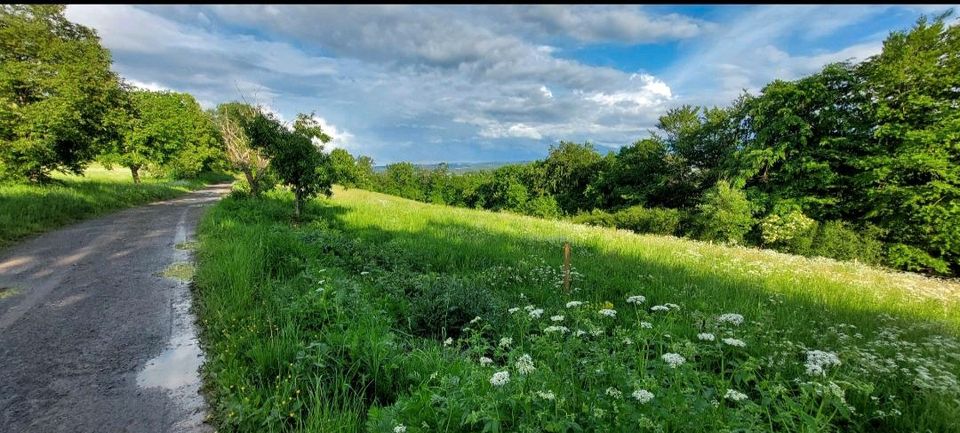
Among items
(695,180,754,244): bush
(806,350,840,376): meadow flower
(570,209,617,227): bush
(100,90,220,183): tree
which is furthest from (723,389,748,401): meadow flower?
(100,90,220,183): tree

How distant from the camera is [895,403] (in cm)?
313

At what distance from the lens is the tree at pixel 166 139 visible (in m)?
32.2

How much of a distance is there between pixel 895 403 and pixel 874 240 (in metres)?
22.3

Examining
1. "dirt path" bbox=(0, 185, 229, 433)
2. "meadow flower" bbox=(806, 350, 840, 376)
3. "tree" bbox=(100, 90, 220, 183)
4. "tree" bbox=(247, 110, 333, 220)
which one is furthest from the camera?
"tree" bbox=(100, 90, 220, 183)

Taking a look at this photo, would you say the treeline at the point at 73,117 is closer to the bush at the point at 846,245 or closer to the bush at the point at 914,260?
the bush at the point at 846,245

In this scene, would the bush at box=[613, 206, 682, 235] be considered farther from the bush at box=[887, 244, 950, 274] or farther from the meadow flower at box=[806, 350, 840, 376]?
the meadow flower at box=[806, 350, 840, 376]

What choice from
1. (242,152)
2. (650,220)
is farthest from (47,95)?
(650,220)

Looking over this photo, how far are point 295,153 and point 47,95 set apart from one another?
12566 millimetres

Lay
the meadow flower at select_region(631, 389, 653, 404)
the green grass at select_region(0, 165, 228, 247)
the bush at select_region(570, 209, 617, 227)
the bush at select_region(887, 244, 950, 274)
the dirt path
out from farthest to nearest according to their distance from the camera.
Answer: the bush at select_region(570, 209, 617, 227)
the bush at select_region(887, 244, 950, 274)
the green grass at select_region(0, 165, 228, 247)
the dirt path
the meadow flower at select_region(631, 389, 653, 404)

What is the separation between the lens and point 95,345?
4.57m

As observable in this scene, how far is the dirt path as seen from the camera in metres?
3.38

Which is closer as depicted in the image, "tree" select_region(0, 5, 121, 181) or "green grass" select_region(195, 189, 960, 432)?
"green grass" select_region(195, 189, 960, 432)

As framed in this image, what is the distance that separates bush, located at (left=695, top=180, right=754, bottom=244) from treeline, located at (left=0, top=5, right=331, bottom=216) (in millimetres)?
21422

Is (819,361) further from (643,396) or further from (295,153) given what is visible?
(295,153)
